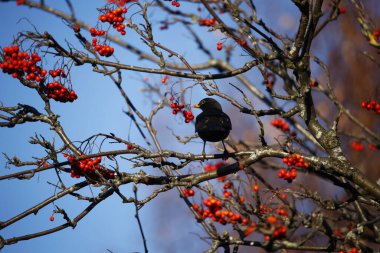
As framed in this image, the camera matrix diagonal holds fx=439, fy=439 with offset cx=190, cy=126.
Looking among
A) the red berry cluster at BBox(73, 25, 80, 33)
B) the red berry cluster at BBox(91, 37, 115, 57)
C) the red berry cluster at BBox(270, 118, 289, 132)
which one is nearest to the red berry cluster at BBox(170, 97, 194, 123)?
the red berry cluster at BBox(91, 37, 115, 57)

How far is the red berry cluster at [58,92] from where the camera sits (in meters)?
4.23

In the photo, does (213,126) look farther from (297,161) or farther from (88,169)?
(88,169)

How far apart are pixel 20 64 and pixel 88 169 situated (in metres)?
1.14

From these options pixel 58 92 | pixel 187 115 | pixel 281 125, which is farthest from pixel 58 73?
pixel 281 125

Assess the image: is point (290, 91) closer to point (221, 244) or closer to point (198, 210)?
point (198, 210)

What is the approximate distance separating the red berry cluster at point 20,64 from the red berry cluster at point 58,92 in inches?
4.9

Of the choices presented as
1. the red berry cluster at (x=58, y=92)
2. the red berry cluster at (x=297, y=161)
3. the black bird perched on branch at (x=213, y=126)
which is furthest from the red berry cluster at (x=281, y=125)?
the red berry cluster at (x=58, y=92)

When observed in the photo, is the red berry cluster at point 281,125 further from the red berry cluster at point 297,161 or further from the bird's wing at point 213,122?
the red berry cluster at point 297,161

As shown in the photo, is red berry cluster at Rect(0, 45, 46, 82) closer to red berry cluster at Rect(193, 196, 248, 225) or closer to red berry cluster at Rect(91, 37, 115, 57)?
red berry cluster at Rect(91, 37, 115, 57)

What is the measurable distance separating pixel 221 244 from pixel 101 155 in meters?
1.36

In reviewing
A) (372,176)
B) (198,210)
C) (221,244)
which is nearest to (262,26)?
(198,210)

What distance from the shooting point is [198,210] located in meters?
4.54

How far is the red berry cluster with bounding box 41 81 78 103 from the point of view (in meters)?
4.23

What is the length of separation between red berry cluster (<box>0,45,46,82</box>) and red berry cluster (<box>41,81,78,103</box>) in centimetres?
13
